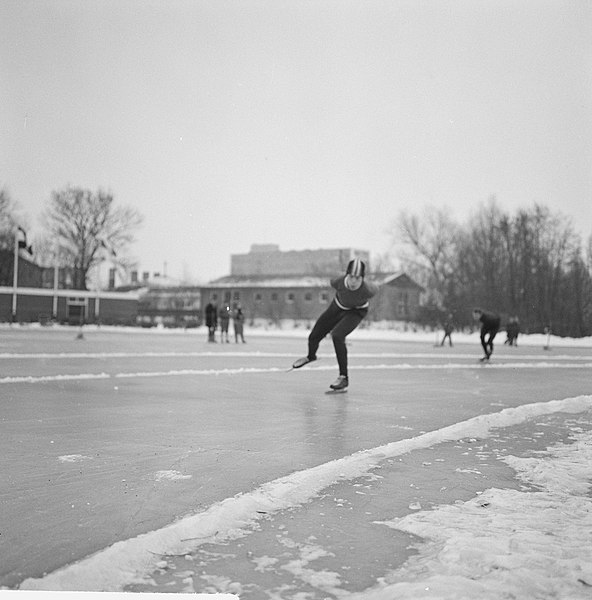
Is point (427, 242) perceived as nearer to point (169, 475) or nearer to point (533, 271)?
point (533, 271)

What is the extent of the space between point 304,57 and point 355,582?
15.8ft

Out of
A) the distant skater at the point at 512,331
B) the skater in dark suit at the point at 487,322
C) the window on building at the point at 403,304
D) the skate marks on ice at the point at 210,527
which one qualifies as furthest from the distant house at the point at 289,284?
the skate marks on ice at the point at 210,527

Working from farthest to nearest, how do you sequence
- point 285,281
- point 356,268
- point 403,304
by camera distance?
point 285,281 → point 403,304 → point 356,268

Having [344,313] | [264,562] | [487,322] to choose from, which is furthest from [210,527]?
[487,322]

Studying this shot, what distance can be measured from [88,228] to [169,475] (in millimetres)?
44935

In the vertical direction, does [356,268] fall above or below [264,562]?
above

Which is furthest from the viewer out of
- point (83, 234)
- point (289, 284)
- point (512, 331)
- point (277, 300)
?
point (289, 284)

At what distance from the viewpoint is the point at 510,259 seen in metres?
14.2

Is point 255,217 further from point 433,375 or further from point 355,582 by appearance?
point 355,582

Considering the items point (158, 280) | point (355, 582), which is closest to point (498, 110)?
point (355, 582)

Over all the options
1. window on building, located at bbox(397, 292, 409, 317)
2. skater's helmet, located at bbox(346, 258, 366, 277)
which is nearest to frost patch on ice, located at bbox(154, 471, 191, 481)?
skater's helmet, located at bbox(346, 258, 366, 277)

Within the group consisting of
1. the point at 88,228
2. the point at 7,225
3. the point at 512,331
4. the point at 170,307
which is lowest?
the point at 512,331

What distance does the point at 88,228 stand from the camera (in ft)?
151

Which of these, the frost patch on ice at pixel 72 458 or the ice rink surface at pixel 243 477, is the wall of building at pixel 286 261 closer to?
the ice rink surface at pixel 243 477
